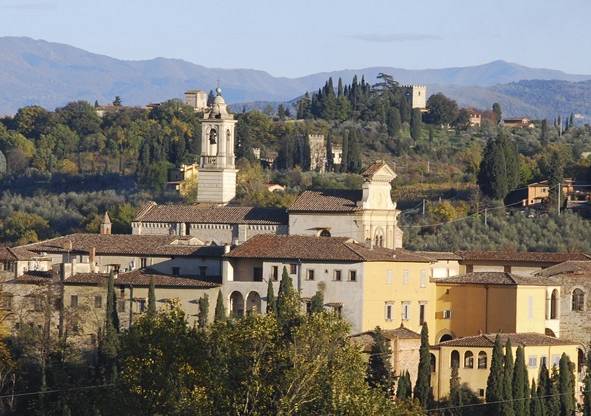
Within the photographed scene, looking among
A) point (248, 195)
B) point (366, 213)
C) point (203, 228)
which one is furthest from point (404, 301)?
point (248, 195)

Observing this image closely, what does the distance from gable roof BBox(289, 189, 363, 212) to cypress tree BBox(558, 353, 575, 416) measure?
13808mm

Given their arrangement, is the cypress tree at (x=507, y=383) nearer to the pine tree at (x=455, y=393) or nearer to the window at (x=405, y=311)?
the pine tree at (x=455, y=393)

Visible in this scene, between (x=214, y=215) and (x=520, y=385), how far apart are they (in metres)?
19.9

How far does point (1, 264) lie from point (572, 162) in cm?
5154

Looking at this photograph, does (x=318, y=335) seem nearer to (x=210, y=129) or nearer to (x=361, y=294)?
(x=361, y=294)

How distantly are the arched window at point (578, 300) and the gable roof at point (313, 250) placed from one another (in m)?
5.07

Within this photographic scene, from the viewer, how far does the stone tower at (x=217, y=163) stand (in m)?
82.4

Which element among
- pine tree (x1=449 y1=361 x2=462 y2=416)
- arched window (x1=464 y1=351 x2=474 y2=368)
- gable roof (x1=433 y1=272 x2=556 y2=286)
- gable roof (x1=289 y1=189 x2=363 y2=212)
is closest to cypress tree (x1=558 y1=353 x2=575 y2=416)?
arched window (x1=464 y1=351 x2=474 y2=368)

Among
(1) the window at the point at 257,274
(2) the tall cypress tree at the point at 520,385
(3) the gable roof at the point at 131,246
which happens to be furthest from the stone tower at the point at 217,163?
(2) the tall cypress tree at the point at 520,385

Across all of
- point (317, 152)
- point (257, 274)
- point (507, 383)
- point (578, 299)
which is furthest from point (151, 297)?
point (317, 152)

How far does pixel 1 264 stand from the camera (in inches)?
2830

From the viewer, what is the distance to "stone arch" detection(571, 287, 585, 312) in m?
Result: 68.3

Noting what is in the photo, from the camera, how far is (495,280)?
6612cm

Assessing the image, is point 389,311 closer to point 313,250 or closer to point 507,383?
point 313,250
